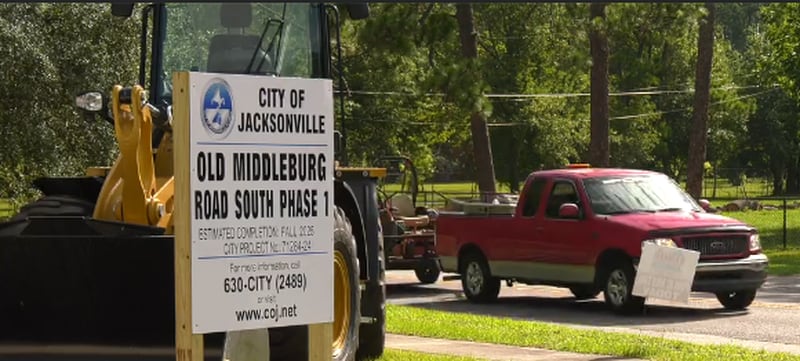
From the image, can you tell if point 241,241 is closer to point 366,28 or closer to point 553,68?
point 366,28

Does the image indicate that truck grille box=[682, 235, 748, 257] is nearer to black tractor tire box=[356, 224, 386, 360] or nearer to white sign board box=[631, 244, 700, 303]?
white sign board box=[631, 244, 700, 303]

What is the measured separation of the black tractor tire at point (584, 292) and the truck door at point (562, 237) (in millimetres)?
172

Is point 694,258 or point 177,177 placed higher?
point 177,177

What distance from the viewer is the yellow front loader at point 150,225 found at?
31.4ft

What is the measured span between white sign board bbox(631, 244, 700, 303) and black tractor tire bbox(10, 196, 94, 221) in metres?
6.11

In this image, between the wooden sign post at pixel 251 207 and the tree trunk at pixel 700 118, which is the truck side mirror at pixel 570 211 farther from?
the tree trunk at pixel 700 118

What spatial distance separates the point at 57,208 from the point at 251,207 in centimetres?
307

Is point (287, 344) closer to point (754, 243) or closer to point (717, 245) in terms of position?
point (717, 245)

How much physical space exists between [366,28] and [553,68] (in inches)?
1667

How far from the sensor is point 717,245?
1930 cm

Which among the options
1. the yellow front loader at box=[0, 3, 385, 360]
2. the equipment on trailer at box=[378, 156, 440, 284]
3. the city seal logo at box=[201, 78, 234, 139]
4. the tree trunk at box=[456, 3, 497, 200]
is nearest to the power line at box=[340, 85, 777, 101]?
the tree trunk at box=[456, 3, 497, 200]

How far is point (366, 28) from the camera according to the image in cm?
3072

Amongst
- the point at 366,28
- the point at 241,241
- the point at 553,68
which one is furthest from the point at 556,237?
the point at 553,68

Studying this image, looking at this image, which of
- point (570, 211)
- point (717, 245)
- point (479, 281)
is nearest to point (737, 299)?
point (717, 245)
